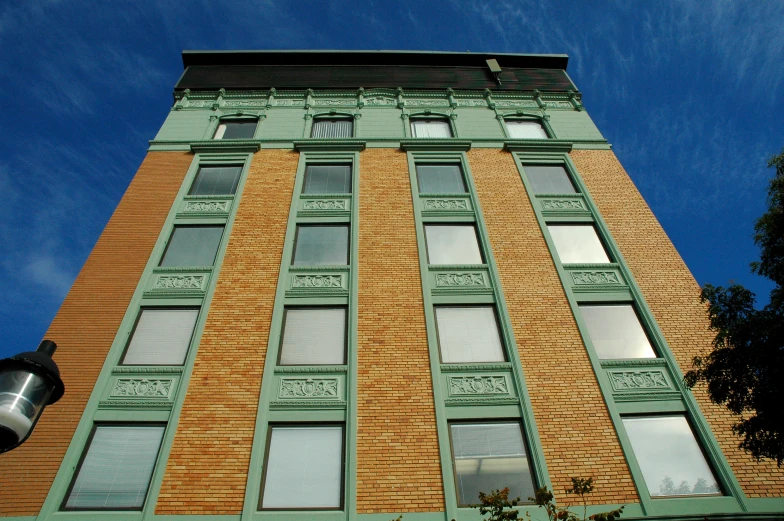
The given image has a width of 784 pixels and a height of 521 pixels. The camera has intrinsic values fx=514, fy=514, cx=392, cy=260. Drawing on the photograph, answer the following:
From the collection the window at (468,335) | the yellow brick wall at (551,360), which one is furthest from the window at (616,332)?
the window at (468,335)

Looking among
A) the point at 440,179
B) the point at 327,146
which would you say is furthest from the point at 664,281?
the point at 327,146

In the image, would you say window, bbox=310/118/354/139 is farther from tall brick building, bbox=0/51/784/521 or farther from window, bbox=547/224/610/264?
window, bbox=547/224/610/264

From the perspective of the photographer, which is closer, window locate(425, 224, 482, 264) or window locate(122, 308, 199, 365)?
window locate(122, 308, 199, 365)

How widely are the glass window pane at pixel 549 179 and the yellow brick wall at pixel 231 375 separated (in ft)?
28.7

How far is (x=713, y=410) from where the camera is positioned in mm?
11484

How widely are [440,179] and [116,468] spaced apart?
13069 mm

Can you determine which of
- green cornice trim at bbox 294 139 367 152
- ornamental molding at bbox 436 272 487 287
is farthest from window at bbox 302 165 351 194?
ornamental molding at bbox 436 272 487 287

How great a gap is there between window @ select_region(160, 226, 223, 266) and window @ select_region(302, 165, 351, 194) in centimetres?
353

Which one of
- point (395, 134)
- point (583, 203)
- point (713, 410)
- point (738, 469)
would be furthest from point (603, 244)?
point (395, 134)

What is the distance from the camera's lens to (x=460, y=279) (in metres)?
14.4

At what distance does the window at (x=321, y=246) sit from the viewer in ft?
49.6

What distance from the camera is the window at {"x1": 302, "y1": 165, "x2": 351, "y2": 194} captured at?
18.0 m

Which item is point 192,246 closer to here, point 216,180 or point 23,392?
point 216,180

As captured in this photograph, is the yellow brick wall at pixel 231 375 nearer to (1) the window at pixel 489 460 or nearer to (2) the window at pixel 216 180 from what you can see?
(2) the window at pixel 216 180
